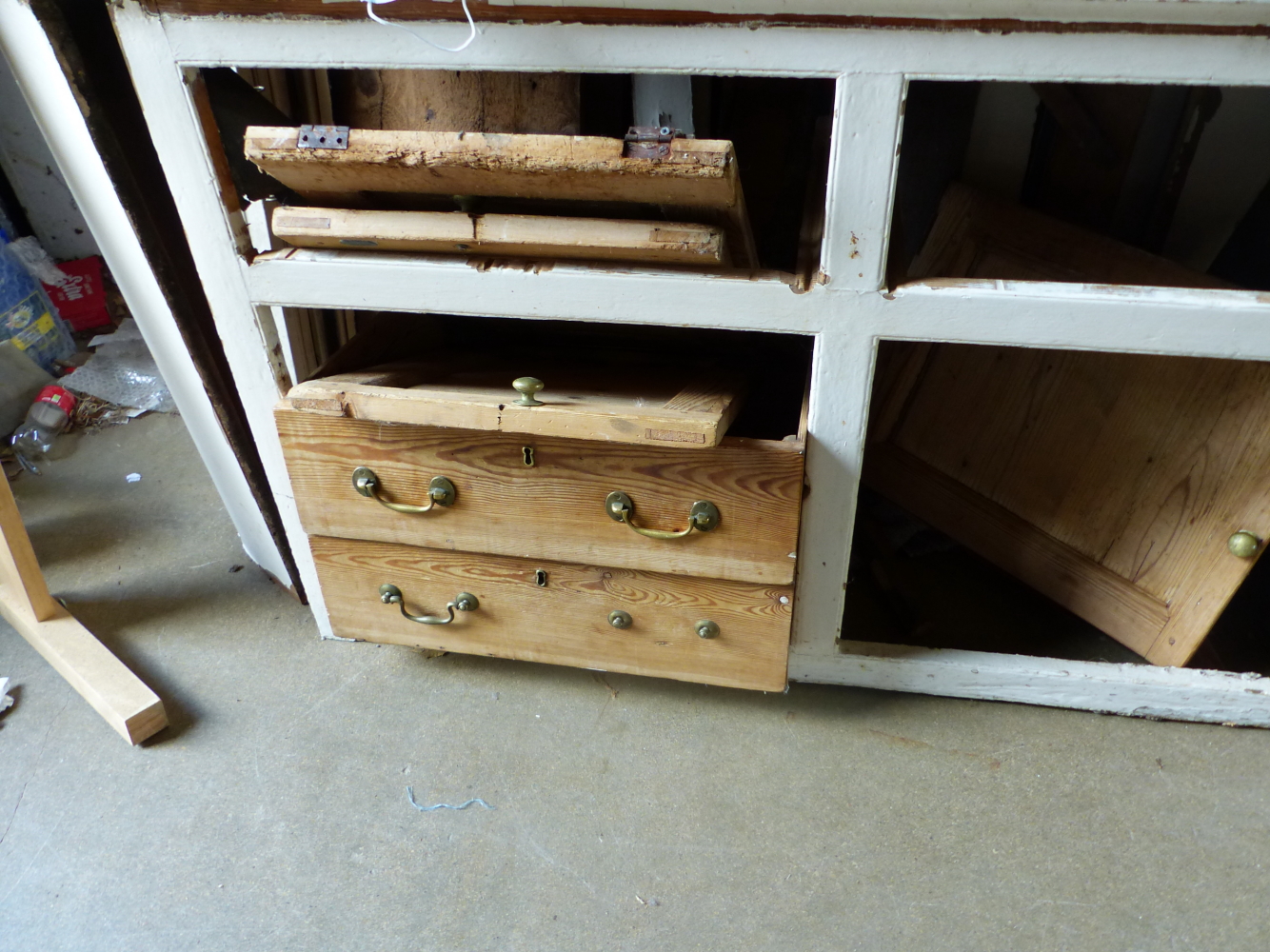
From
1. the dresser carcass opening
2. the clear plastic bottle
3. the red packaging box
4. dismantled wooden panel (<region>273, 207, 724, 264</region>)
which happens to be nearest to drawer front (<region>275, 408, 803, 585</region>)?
the dresser carcass opening

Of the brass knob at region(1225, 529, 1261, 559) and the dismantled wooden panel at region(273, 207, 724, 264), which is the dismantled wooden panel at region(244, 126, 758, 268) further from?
the brass knob at region(1225, 529, 1261, 559)

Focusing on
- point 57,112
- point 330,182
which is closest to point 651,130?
point 330,182

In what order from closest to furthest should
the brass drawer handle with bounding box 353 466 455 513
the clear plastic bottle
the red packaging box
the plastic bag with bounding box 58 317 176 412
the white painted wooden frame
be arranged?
the white painted wooden frame, the brass drawer handle with bounding box 353 466 455 513, the clear plastic bottle, the plastic bag with bounding box 58 317 176 412, the red packaging box

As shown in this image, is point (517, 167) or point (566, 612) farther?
point (566, 612)

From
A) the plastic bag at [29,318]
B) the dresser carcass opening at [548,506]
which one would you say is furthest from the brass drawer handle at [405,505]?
the plastic bag at [29,318]

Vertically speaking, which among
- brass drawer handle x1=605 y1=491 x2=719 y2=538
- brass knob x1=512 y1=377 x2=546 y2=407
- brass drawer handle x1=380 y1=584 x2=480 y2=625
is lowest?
brass drawer handle x1=380 y1=584 x2=480 y2=625

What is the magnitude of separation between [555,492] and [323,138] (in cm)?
43

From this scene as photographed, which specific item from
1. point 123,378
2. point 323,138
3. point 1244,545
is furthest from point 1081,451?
point 123,378

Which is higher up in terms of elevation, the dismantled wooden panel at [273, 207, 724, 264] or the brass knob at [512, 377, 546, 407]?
the dismantled wooden panel at [273, 207, 724, 264]

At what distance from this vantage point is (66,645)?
125 cm

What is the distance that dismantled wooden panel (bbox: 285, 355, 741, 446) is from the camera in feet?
2.73

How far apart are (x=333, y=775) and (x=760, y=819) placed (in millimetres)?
550

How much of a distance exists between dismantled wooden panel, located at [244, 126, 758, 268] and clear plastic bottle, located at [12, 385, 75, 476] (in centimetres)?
138

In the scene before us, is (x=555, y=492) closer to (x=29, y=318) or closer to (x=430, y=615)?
(x=430, y=615)
